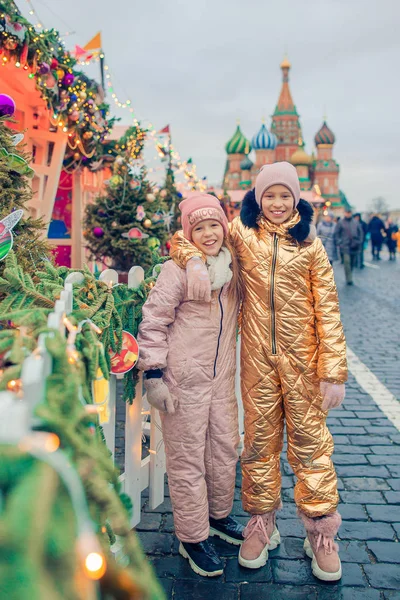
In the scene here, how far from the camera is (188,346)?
2559mm

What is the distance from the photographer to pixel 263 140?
38969mm

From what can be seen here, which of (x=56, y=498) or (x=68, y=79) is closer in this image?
(x=56, y=498)

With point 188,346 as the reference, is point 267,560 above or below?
below

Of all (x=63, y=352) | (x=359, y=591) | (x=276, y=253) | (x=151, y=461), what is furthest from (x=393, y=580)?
(x=63, y=352)

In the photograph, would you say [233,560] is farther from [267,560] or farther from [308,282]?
[308,282]

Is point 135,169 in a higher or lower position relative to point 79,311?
higher

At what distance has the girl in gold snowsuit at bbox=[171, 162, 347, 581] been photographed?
8.49ft

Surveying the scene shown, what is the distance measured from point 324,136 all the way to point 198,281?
46.6 meters

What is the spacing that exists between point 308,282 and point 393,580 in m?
1.51

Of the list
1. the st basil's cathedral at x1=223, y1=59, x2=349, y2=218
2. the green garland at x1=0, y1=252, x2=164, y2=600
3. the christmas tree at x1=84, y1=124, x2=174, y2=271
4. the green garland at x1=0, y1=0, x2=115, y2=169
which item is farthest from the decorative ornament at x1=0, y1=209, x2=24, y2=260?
the st basil's cathedral at x1=223, y1=59, x2=349, y2=218

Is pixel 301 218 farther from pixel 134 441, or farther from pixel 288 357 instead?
pixel 134 441

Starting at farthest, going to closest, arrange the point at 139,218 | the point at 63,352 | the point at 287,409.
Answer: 1. the point at 139,218
2. the point at 287,409
3. the point at 63,352

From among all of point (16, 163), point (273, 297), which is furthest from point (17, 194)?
point (273, 297)

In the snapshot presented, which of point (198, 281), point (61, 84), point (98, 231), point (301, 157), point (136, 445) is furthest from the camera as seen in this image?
point (301, 157)
